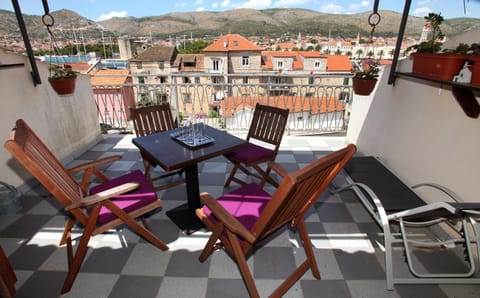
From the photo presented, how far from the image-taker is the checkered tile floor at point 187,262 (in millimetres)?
1574

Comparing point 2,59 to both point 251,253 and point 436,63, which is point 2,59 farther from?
point 436,63

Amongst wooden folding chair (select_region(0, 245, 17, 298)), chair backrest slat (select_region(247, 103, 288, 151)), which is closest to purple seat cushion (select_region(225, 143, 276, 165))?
chair backrest slat (select_region(247, 103, 288, 151))

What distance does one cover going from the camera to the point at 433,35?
84.3 inches

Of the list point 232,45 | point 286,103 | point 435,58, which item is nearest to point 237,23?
point 232,45

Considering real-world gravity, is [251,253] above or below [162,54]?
below

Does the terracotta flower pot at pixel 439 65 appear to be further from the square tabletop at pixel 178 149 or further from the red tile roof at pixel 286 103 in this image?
the red tile roof at pixel 286 103

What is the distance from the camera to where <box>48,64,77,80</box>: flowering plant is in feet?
→ 9.77

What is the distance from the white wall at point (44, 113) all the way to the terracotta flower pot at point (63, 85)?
158 millimetres

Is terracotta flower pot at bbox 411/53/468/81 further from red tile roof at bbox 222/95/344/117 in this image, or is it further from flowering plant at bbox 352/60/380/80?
red tile roof at bbox 222/95/344/117

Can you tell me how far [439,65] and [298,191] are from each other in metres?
1.66

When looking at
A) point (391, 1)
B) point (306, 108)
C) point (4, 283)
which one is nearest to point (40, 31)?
point (4, 283)

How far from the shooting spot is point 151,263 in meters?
1.78

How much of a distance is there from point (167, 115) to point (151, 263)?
1.64 meters

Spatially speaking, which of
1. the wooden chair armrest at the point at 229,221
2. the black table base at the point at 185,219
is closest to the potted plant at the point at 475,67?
the wooden chair armrest at the point at 229,221
